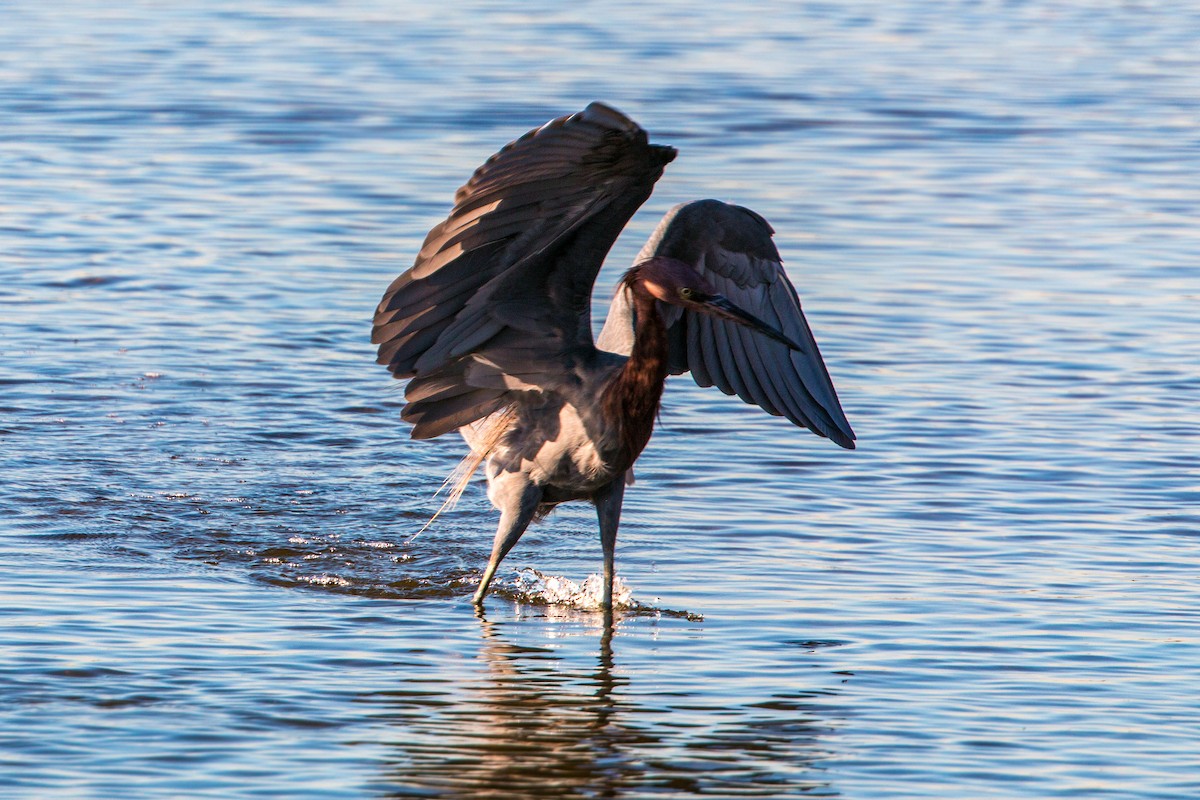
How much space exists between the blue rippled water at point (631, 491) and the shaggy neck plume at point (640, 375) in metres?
0.83

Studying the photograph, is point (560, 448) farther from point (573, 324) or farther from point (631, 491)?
point (631, 491)

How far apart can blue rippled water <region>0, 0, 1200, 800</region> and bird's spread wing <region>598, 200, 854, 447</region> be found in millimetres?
674

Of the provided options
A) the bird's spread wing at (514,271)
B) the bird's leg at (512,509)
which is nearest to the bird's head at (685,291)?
the bird's spread wing at (514,271)

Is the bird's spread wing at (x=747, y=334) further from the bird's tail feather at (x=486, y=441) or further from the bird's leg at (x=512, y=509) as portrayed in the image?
the bird's leg at (x=512, y=509)

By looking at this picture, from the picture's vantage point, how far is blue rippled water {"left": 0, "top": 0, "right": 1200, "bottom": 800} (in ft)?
19.5

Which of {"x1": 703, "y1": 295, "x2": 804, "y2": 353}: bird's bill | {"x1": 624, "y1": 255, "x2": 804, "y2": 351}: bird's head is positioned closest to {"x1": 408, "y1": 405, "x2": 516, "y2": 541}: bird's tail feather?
{"x1": 624, "y1": 255, "x2": 804, "y2": 351}: bird's head

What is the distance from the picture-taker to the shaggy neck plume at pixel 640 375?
6848mm

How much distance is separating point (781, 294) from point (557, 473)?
1.26 meters

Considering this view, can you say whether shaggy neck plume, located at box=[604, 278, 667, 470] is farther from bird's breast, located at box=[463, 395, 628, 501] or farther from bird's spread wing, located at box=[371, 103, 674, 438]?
bird's spread wing, located at box=[371, 103, 674, 438]

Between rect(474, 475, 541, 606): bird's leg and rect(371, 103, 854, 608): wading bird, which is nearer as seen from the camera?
rect(371, 103, 854, 608): wading bird

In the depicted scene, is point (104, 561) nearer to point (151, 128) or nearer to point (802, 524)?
point (802, 524)

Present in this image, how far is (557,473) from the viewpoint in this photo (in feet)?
23.4

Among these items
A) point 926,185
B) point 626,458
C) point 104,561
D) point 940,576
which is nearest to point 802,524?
point 940,576

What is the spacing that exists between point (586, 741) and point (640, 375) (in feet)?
4.81
